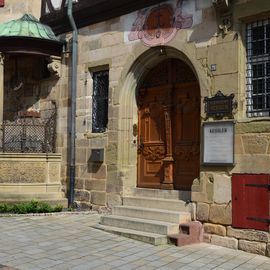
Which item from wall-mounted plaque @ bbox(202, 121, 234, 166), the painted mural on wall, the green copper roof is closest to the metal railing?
the green copper roof

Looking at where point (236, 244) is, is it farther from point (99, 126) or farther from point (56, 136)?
point (56, 136)

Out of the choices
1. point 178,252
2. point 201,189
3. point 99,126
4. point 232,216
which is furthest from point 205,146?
point 99,126

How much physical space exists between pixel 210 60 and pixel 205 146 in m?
1.43

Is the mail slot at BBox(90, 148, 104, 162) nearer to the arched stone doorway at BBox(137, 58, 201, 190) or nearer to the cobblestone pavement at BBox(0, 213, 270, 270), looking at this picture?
the arched stone doorway at BBox(137, 58, 201, 190)

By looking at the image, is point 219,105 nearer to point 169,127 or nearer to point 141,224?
point 169,127

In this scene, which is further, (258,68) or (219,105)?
(219,105)

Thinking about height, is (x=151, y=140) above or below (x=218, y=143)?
above

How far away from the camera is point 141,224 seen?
26.1ft

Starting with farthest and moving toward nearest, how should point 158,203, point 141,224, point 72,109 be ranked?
point 72,109
point 158,203
point 141,224

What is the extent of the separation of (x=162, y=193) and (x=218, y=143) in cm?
170

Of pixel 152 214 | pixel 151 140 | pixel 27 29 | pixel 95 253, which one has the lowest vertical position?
pixel 95 253

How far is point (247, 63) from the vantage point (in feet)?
25.4

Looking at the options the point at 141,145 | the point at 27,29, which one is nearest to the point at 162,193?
the point at 141,145

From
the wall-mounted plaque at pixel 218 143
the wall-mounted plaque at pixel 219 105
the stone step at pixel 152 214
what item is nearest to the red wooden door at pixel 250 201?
the wall-mounted plaque at pixel 218 143
